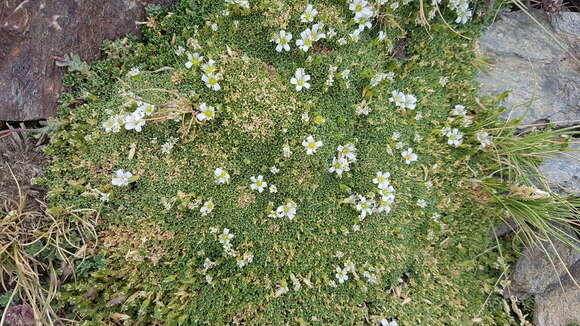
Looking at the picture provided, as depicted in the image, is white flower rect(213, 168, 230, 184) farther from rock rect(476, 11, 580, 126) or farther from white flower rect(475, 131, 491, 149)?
rock rect(476, 11, 580, 126)

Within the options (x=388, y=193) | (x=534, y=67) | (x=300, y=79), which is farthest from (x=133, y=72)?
(x=534, y=67)

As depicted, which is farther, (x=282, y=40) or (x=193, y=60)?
(x=282, y=40)

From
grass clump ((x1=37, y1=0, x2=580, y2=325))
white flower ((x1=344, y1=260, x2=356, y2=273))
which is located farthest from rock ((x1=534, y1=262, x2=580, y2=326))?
white flower ((x1=344, y1=260, x2=356, y2=273))

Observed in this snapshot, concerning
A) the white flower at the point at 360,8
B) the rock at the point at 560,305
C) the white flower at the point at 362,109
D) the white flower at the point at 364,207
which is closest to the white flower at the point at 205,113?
the white flower at the point at 362,109

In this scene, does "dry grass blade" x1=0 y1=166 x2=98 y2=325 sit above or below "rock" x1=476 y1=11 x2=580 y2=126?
below

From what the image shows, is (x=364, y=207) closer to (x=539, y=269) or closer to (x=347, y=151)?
(x=347, y=151)
